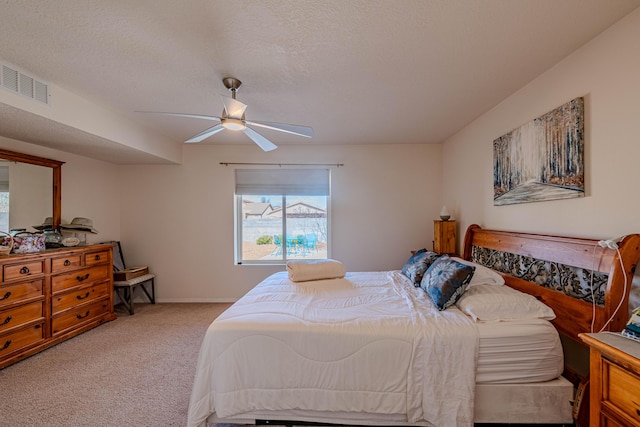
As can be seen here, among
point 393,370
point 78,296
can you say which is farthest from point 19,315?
point 393,370

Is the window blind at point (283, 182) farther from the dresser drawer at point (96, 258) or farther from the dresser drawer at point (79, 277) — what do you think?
the dresser drawer at point (79, 277)

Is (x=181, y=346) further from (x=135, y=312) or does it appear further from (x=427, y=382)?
(x=427, y=382)

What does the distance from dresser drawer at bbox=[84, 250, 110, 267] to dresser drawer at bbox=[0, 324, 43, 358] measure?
744mm

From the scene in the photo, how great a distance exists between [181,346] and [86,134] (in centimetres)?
235

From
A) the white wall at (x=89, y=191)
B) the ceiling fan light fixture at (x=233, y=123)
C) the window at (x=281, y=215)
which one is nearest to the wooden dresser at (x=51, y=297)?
the white wall at (x=89, y=191)

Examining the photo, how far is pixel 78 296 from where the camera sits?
294 cm

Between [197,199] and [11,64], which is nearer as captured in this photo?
Answer: [11,64]

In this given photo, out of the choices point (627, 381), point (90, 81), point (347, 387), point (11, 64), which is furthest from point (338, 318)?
point (11, 64)

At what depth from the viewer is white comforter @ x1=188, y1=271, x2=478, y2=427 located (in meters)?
1.50

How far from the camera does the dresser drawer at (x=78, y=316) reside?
8.90 feet

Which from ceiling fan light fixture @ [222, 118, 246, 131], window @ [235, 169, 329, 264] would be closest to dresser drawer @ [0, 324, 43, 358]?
window @ [235, 169, 329, 264]

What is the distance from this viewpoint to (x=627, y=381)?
1007mm

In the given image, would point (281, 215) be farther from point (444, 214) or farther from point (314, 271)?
point (444, 214)

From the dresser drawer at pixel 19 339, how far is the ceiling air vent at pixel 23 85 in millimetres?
2082
